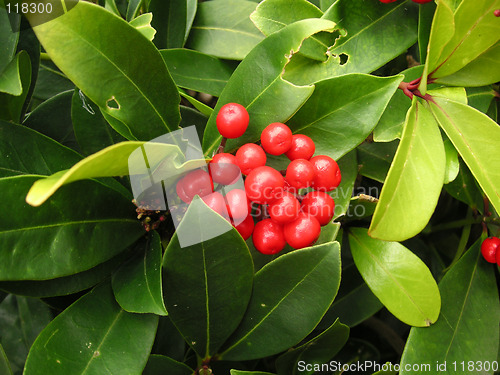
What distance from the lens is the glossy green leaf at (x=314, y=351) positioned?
1.02 meters

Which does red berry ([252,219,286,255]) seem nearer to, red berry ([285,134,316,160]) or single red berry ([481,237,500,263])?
red berry ([285,134,316,160])

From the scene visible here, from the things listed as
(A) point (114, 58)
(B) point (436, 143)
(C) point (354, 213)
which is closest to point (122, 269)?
(A) point (114, 58)

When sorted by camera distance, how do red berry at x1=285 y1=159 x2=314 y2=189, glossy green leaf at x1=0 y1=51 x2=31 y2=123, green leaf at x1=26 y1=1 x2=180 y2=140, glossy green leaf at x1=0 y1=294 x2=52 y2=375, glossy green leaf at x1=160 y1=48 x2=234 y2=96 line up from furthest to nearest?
1. glossy green leaf at x1=0 y1=294 x2=52 y2=375
2. glossy green leaf at x1=160 y1=48 x2=234 y2=96
3. glossy green leaf at x1=0 y1=51 x2=31 y2=123
4. red berry at x1=285 y1=159 x2=314 y2=189
5. green leaf at x1=26 y1=1 x2=180 y2=140

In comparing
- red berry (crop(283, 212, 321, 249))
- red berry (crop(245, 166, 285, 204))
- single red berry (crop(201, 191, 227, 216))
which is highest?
red berry (crop(245, 166, 285, 204))

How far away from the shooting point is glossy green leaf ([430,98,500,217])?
0.87m

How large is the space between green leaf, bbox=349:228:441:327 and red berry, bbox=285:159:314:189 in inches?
12.5

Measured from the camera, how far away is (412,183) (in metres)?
0.81

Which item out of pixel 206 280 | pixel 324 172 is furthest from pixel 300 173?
pixel 206 280

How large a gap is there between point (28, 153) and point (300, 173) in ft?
1.86

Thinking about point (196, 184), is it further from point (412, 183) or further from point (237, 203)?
point (412, 183)

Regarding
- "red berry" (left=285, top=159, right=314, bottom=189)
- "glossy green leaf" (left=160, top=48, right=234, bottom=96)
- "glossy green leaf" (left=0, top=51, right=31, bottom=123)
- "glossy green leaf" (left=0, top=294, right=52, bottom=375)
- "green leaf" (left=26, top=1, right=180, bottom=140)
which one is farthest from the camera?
"glossy green leaf" (left=0, top=294, right=52, bottom=375)

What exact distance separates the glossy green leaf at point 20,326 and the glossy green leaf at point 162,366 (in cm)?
37

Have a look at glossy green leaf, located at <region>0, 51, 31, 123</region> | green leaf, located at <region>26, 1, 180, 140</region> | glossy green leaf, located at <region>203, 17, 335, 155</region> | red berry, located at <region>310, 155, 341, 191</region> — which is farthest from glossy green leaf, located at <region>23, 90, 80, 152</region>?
red berry, located at <region>310, 155, 341, 191</region>

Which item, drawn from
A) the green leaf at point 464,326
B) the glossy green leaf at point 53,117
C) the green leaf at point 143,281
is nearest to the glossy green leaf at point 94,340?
the green leaf at point 143,281
